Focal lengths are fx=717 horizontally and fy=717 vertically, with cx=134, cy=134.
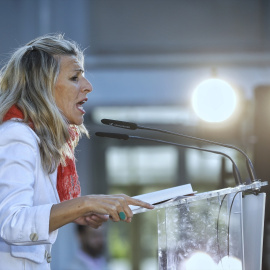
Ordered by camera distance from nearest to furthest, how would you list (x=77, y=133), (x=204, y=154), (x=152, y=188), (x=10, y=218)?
1. (x=10, y=218)
2. (x=77, y=133)
3. (x=204, y=154)
4. (x=152, y=188)

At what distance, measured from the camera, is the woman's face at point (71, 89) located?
2010 mm

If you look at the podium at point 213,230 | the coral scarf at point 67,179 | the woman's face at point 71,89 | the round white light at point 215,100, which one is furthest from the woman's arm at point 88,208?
the round white light at point 215,100

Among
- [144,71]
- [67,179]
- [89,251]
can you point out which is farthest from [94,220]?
[144,71]

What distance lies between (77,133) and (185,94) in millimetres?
4930

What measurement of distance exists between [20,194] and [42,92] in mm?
362

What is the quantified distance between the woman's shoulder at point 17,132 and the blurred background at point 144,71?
4800 mm

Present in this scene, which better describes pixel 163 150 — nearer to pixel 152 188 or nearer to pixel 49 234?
pixel 152 188

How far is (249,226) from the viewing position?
1947 millimetres

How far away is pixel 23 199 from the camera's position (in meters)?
1.64

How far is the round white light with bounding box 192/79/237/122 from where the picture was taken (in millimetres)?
4512

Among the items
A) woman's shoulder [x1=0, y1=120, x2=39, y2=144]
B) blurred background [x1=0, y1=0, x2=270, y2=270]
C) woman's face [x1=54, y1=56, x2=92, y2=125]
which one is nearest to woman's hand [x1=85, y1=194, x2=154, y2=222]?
woman's shoulder [x1=0, y1=120, x2=39, y2=144]

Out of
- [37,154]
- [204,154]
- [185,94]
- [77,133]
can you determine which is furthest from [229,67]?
[37,154]

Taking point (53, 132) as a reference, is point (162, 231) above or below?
below

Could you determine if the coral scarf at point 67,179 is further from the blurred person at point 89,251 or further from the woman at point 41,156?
the blurred person at point 89,251
